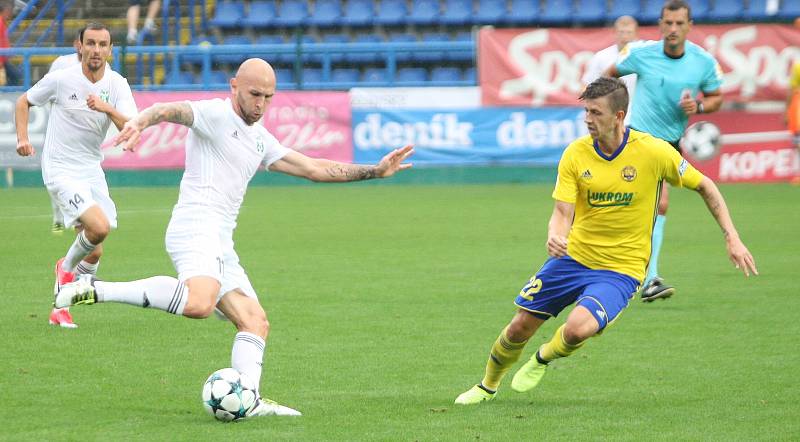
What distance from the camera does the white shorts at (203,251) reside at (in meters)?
6.61

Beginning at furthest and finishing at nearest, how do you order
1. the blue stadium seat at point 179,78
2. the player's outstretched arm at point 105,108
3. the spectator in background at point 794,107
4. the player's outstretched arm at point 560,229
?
the blue stadium seat at point 179,78
the spectator in background at point 794,107
the player's outstretched arm at point 105,108
the player's outstretched arm at point 560,229

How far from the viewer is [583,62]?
22984mm

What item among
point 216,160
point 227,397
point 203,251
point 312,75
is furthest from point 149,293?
point 312,75

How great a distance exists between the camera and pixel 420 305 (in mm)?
10406

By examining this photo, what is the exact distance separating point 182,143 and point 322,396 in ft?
53.4

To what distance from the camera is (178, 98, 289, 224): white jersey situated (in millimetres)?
6727

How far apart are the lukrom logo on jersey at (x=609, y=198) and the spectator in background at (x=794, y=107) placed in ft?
50.6

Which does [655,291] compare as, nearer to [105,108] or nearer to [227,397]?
[105,108]

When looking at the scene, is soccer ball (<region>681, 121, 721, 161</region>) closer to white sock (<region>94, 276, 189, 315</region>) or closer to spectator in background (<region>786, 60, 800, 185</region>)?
spectator in background (<region>786, 60, 800, 185</region>)

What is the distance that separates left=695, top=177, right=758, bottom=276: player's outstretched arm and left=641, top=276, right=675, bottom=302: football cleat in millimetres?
3199

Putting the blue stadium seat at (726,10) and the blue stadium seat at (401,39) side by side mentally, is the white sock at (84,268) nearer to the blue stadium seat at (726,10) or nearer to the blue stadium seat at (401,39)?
the blue stadium seat at (401,39)

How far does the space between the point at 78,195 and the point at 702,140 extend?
14.6m

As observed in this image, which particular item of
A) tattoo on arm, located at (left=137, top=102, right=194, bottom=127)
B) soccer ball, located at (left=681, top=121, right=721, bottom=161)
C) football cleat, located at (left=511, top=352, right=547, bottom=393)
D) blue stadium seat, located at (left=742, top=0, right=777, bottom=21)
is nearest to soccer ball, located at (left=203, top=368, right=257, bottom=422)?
tattoo on arm, located at (left=137, top=102, right=194, bottom=127)

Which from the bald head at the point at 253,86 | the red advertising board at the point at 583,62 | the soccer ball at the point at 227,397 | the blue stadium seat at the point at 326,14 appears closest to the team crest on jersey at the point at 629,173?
the bald head at the point at 253,86
